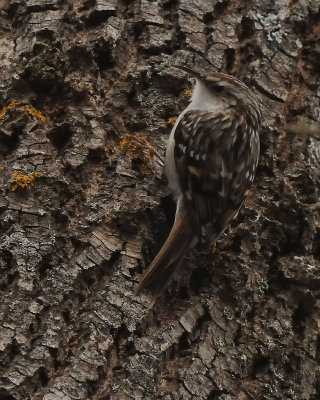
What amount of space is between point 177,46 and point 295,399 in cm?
124

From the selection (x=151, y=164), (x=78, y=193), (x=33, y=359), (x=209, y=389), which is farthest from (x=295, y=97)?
(x=33, y=359)

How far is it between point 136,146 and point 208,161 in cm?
38

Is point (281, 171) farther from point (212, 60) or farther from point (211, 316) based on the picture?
point (211, 316)

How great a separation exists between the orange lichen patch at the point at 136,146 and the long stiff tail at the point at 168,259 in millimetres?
237

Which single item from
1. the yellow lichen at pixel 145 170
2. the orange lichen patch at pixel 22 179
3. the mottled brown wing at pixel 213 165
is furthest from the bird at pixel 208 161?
the orange lichen patch at pixel 22 179

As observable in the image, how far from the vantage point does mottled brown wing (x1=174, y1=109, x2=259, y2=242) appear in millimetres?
2439

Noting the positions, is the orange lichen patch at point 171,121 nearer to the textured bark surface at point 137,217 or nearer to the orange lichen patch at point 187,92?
the textured bark surface at point 137,217

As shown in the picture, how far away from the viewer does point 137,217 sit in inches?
86.1

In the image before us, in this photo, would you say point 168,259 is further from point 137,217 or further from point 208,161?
point 208,161

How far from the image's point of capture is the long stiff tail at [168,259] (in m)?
2.06

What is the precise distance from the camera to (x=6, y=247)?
6.54 feet

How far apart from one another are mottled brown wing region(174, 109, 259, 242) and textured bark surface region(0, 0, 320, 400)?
0.05 metres

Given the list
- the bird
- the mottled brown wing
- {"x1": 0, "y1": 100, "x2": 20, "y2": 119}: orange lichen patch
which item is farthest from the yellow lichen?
{"x1": 0, "y1": 100, "x2": 20, "y2": 119}: orange lichen patch

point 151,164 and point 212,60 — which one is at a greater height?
point 212,60
